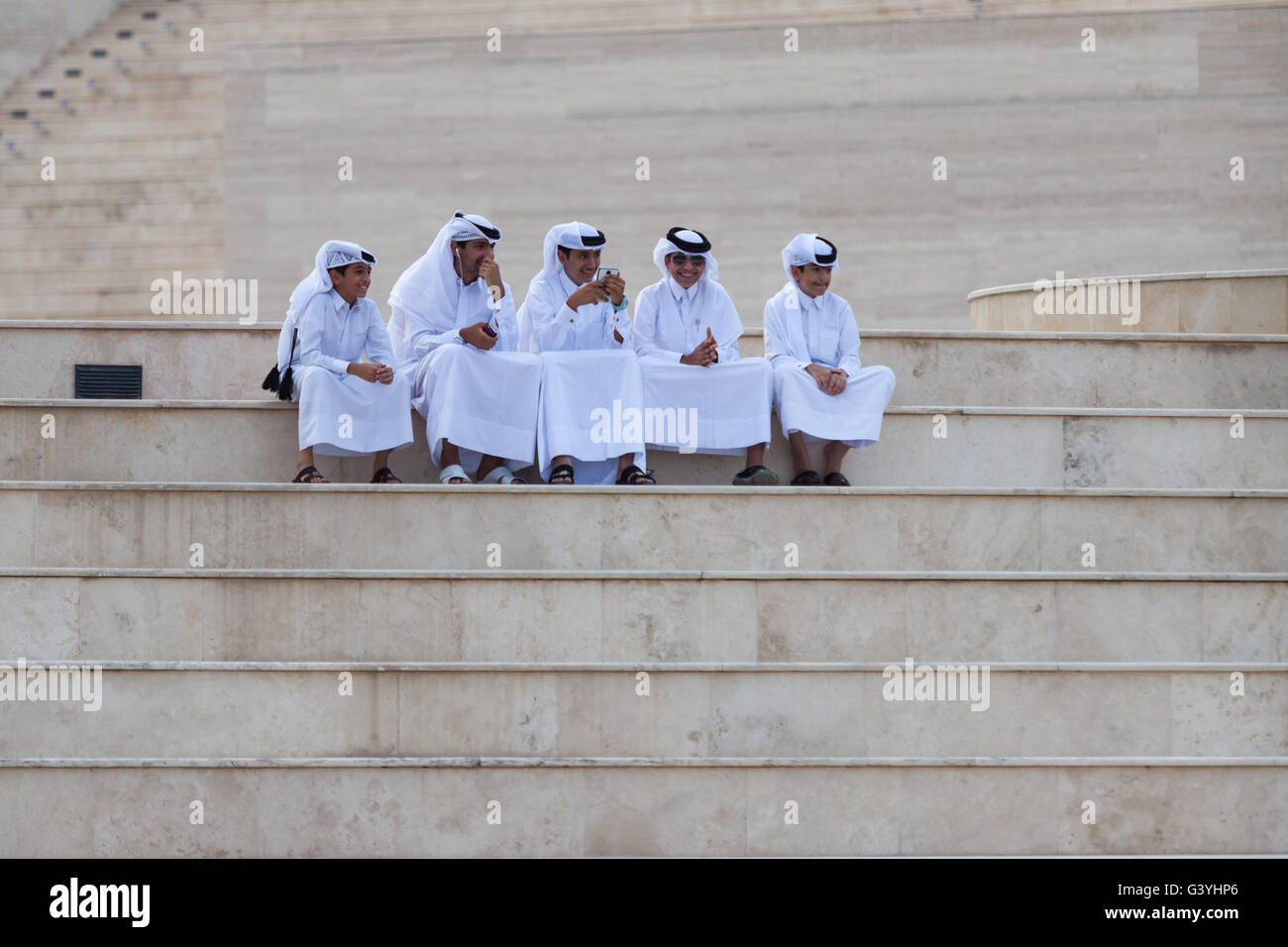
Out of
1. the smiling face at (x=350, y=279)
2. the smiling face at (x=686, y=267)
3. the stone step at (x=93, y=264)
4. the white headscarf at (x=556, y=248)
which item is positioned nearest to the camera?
the smiling face at (x=350, y=279)

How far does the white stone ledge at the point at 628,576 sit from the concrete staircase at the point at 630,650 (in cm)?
1

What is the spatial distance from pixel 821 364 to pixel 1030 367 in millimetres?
1182

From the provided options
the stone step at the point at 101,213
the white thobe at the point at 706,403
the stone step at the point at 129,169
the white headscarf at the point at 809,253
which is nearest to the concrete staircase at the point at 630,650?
the white thobe at the point at 706,403

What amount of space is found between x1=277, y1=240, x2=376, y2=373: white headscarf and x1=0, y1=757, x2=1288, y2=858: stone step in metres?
2.25

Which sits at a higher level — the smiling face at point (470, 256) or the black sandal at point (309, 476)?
the smiling face at point (470, 256)

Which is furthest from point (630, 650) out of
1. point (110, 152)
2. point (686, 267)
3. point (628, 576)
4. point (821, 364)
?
point (110, 152)

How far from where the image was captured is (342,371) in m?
7.48

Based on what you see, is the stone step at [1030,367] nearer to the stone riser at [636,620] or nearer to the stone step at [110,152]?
the stone riser at [636,620]

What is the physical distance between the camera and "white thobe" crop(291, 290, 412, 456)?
7.32 meters

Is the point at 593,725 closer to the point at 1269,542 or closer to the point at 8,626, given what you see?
the point at 8,626

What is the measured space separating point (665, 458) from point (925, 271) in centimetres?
524

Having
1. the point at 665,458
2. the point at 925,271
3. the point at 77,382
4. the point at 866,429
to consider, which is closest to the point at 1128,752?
the point at 866,429

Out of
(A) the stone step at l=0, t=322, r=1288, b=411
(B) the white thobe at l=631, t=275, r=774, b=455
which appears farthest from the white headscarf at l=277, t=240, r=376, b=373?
(B) the white thobe at l=631, t=275, r=774, b=455

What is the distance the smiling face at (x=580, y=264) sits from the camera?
8.02m
